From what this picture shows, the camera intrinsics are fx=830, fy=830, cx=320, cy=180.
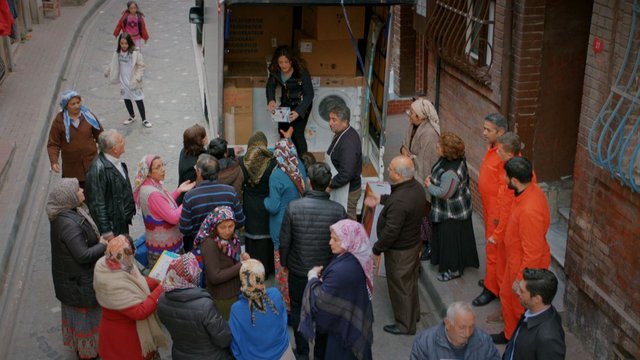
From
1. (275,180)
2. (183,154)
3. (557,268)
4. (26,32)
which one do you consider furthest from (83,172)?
Answer: (26,32)

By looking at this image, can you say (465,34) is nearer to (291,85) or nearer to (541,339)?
(291,85)

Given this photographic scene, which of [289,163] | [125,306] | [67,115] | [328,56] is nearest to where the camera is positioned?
[125,306]

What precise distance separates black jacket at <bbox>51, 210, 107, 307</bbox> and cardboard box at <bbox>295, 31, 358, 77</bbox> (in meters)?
4.42

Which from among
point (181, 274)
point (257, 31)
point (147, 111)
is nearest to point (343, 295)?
point (181, 274)

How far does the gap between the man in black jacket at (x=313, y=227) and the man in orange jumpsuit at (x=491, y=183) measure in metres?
1.59

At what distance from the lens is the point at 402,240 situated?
23.7 feet

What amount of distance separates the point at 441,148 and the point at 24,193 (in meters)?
5.79

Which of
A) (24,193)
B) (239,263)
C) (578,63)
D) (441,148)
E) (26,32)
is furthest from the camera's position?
(26,32)

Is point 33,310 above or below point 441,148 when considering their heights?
below

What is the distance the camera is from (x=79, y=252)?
654cm

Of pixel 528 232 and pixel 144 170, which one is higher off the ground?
pixel 144 170

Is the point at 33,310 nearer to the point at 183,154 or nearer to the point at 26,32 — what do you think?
the point at 183,154

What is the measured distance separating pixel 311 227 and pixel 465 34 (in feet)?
13.7

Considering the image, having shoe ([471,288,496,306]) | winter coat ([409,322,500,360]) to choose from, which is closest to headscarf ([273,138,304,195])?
shoe ([471,288,496,306])
